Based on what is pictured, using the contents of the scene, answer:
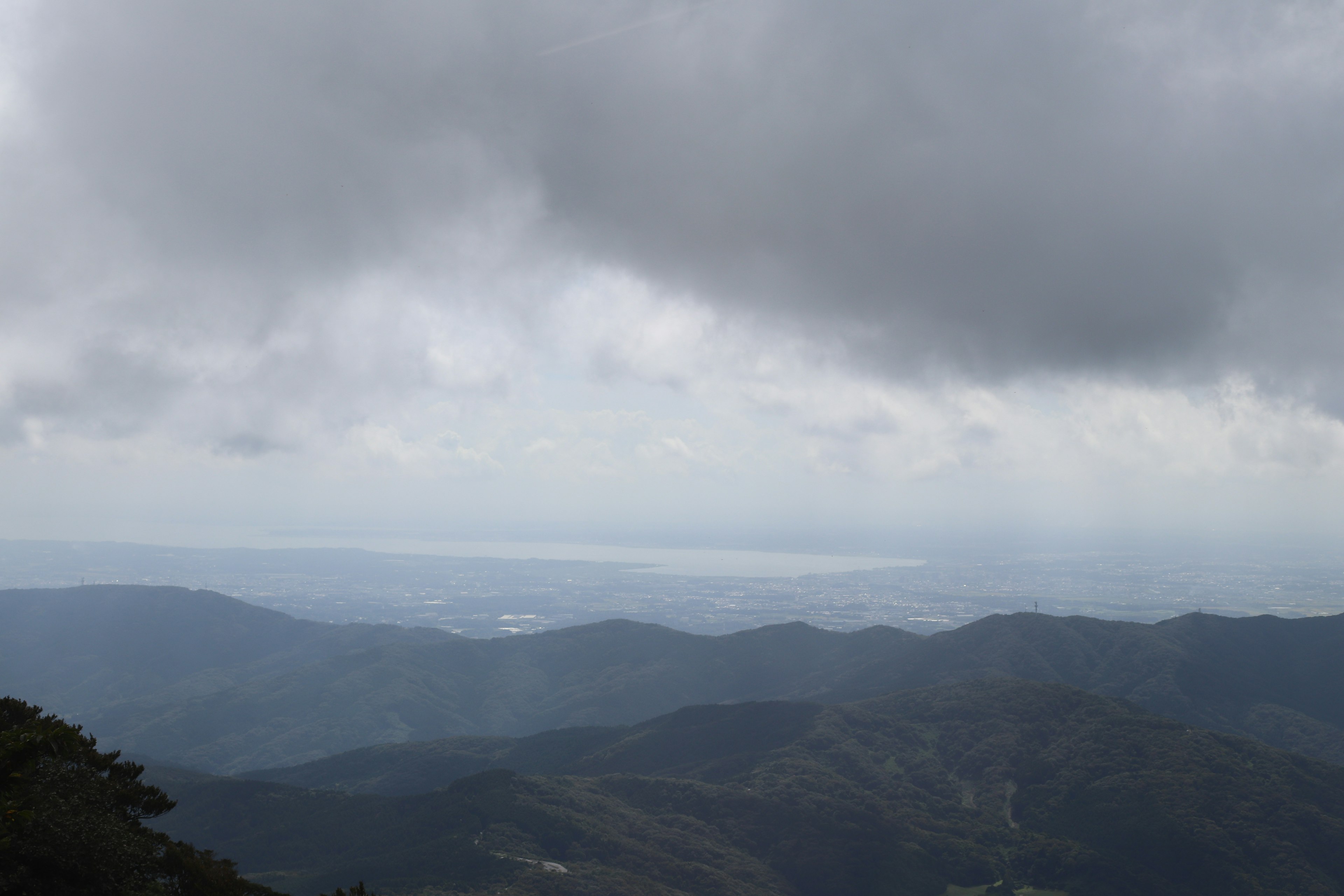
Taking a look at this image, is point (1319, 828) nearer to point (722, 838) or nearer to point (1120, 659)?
point (722, 838)

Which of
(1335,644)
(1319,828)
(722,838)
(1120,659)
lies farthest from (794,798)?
(1335,644)

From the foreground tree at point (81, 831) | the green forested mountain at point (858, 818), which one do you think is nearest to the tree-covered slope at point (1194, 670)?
the green forested mountain at point (858, 818)

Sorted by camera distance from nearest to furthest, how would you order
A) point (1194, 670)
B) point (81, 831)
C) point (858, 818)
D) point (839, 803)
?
point (81, 831) → point (858, 818) → point (839, 803) → point (1194, 670)

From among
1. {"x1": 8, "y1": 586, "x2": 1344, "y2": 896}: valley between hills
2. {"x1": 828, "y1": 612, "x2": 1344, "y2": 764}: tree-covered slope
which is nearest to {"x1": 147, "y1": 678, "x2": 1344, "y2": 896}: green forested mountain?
{"x1": 8, "y1": 586, "x2": 1344, "y2": 896}: valley between hills

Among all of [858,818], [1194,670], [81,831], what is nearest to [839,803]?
[858,818]

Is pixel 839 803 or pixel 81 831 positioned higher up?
pixel 81 831

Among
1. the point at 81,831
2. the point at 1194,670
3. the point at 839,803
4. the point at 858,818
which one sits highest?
the point at 81,831

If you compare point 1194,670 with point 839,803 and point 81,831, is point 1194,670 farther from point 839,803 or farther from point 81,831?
point 81,831
